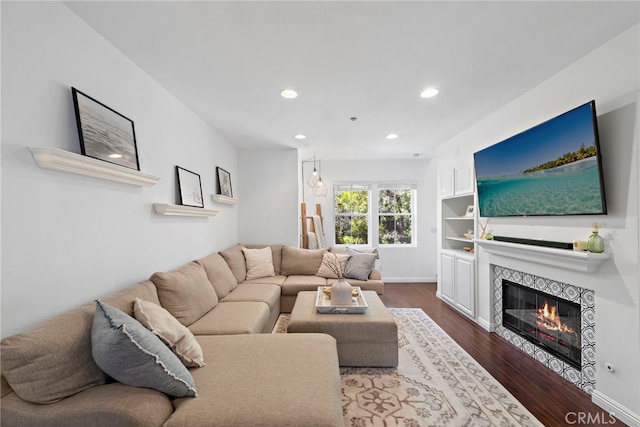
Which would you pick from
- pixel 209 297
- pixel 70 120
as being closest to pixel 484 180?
pixel 209 297

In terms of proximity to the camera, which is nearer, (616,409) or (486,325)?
(616,409)

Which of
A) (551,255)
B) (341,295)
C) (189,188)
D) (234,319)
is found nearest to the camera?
(551,255)

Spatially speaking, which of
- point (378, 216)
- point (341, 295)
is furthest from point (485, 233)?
point (378, 216)

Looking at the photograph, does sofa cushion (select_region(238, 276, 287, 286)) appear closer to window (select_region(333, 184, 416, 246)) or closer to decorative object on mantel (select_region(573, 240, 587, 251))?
window (select_region(333, 184, 416, 246))

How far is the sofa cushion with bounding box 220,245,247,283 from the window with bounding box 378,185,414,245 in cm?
298

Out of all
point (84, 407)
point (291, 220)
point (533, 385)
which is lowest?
point (533, 385)

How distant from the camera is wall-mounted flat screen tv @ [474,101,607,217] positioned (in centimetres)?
186

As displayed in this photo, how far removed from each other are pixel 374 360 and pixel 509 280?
1714 mm

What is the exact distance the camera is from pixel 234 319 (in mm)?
2266

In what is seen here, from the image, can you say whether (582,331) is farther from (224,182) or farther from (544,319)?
(224,182)

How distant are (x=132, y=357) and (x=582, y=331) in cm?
296

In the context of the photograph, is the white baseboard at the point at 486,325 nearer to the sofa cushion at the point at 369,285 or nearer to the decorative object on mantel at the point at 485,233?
the decorative object on mantel at the point at 485,233

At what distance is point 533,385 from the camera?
212 cm

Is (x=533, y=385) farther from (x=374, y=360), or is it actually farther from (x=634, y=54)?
(x=634, y=54)
